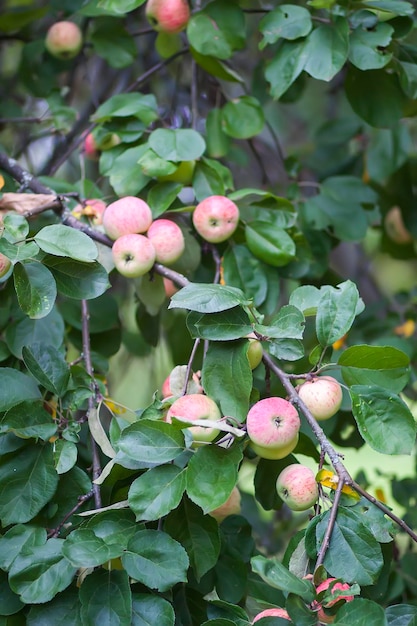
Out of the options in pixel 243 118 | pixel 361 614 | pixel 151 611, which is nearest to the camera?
pixel 361 614

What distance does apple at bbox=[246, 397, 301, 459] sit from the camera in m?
0.72

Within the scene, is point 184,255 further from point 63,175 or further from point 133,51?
point 63,175

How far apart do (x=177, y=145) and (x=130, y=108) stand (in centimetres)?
13

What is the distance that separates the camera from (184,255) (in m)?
1.05

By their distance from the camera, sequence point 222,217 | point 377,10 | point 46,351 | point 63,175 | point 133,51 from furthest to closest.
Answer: point 63,175 → point 133,51 → point 377,10 → point 222,217 → point 46,351

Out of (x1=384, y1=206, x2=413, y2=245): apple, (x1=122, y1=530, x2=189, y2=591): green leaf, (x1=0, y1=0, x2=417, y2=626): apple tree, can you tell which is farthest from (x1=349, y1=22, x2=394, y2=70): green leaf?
(x1=122, y1=530, x2=189, y2=591): green leaf

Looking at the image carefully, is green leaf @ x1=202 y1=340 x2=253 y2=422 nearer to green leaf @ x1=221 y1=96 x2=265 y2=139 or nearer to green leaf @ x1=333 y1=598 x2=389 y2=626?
green leaf @ x1=333 y1=598 x2=389 y2=626

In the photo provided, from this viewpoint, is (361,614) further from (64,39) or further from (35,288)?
(64,39)

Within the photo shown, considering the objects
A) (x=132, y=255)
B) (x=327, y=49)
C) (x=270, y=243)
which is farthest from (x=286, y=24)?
(x=132, y=255)

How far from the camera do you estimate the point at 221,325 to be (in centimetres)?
76

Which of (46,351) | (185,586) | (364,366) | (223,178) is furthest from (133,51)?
(185,586)

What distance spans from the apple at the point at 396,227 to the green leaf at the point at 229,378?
3.31ft

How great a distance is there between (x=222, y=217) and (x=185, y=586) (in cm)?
47

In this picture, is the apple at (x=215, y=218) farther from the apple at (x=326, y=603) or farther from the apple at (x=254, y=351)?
the apple at (x=326, y=603)
